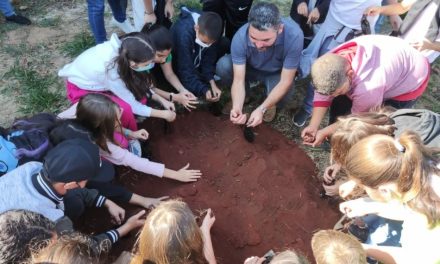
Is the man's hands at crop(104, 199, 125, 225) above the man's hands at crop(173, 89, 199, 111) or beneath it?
beneath

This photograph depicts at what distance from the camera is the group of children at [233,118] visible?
1.92 metres

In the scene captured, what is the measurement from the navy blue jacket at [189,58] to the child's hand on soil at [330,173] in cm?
132

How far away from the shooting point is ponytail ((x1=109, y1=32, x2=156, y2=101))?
2.82 meters

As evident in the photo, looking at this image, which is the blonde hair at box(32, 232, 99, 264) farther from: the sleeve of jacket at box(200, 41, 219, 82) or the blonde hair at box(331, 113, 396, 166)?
the sleeve of jacket at box(200, 41, 219, 82)

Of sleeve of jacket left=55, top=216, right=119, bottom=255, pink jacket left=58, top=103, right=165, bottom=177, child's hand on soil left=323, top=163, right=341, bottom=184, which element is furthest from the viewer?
child's hand on soil left=323, top=163, right=341, bottom=184

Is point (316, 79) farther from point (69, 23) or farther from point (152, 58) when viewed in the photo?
point (69, 23)

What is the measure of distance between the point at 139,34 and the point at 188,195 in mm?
1330

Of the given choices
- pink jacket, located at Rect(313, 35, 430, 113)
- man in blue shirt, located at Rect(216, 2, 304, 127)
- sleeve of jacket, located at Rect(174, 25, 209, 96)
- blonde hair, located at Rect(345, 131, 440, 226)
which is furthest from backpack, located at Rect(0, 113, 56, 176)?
pink jacket, located at Rect(313, 35, 430, 113)

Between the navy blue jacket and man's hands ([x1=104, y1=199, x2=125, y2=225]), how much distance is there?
53.3 inches

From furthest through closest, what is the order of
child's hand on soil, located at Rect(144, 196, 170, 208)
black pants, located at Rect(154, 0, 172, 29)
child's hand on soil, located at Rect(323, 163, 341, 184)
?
black pants, located at Rect(154, 0, 172, 29) → child's hand on soil, located at Rect(323, 163, 341, 184) → child's hand on soil, located at Rect(144, 196, 170, 208)

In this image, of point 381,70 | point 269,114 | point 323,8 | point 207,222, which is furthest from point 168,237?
point 323,8

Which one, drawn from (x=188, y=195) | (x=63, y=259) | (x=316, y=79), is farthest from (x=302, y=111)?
(x=63, y=259)

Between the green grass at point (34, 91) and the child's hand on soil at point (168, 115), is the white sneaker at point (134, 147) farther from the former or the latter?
the green grass at point (34, 91)

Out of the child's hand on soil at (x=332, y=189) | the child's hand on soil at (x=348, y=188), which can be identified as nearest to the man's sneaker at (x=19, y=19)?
the child's hand on soil at (x=332, y=189)
